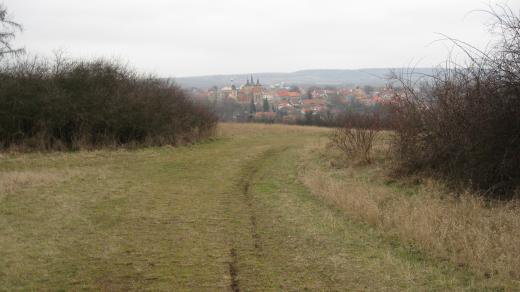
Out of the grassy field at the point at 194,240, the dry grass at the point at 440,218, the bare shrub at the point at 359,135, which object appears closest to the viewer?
the grassy field at the point at 194,240

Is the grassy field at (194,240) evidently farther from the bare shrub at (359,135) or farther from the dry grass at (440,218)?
the bare shrub at (359,135)

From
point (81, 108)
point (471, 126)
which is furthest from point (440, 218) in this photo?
point (81, 108)

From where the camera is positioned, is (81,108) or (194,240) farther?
(81,108)

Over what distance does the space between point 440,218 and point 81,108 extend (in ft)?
58.4

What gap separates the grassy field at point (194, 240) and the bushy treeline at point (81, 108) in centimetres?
747

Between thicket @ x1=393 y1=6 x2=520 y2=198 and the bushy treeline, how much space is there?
565 inches

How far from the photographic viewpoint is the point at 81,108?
70.2ft

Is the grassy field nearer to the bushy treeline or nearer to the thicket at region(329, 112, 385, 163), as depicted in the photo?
the thicket at region(329, 112, 385, 163)

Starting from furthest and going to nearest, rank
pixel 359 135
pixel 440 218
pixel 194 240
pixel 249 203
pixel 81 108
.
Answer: pixel 81 108 < pixel 359 135 < pixel 249 203 < pixel 440 218 < pixel 194 240

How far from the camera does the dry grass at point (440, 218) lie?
20.5ft

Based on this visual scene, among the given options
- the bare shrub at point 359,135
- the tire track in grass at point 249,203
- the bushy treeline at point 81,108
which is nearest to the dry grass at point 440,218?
the tire track in grass at point 249,203

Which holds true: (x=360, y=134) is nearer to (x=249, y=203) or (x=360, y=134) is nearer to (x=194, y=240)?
(x=249, y=203)

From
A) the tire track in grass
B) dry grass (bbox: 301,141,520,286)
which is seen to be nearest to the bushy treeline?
the tire track in grass

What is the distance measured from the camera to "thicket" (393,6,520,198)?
9227mm
